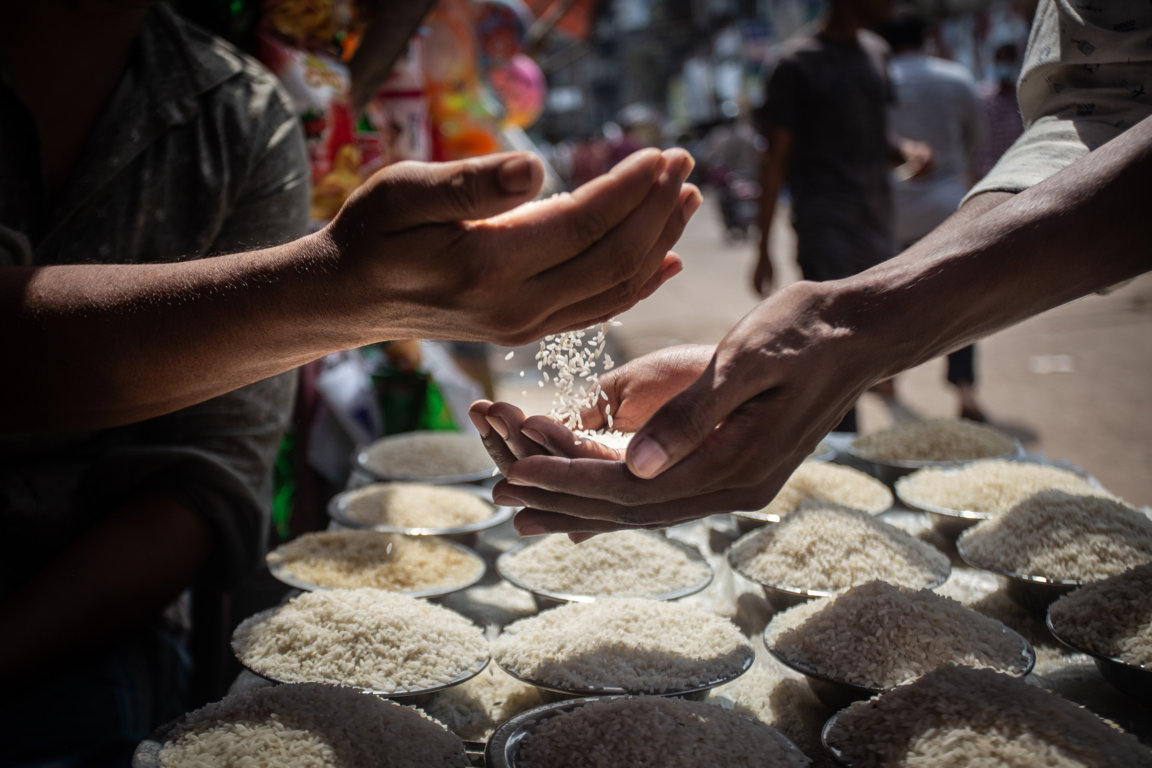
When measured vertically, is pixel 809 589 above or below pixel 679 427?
below

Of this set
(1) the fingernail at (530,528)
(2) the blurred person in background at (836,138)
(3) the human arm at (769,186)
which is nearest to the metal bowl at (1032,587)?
(1) the fingernail at (530,528)

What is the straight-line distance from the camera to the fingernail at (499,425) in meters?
1.24

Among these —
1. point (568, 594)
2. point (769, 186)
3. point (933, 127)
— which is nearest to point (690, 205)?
point (568, 594)

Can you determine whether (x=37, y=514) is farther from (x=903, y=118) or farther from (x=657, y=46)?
(x=657, y=46)

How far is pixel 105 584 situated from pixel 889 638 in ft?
4.35

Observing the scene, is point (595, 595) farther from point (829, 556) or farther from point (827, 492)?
point (827, 492)

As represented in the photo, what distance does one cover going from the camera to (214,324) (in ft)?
3.69

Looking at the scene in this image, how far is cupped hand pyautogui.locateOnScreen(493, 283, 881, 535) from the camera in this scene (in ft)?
3.39

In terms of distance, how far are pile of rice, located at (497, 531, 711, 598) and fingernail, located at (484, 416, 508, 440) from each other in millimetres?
446

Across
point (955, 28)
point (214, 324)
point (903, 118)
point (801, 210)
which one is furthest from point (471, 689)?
point (955, 28)

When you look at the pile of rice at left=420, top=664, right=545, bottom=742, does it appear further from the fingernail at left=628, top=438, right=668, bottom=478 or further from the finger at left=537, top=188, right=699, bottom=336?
the finger at left=537, top=188, right=699, bottom=336

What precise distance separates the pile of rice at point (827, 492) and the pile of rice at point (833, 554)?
7.4 inches

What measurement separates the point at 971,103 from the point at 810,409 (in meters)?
3.86

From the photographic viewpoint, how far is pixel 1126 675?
1164 mm
